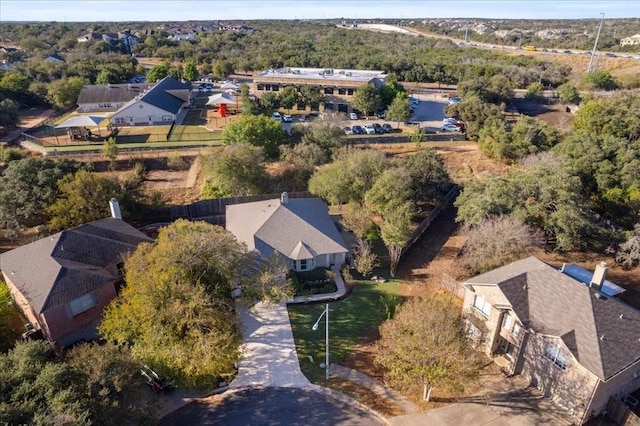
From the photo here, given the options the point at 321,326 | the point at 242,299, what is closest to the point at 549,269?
the point at 321,326

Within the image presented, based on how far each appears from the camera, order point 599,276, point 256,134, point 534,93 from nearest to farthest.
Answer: point 599,276, point 256,134, point 534,93

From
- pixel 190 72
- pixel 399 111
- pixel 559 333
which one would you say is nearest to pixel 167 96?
pixel 190 72

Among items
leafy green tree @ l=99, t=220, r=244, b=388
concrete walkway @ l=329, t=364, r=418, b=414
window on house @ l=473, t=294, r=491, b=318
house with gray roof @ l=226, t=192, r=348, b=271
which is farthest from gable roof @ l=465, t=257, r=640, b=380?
leafy green tree @ l=99, t=220, r=244, b=388

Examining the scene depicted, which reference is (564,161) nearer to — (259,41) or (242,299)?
(242,299)

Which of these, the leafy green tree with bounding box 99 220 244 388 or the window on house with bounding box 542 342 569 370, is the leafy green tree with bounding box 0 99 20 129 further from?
the window on house with bounding box 542 342 569 370

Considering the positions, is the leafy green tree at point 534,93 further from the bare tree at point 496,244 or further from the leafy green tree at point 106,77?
the leafy green tree at point 106,77

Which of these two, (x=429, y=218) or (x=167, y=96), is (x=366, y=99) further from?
(x=429, y=218)
